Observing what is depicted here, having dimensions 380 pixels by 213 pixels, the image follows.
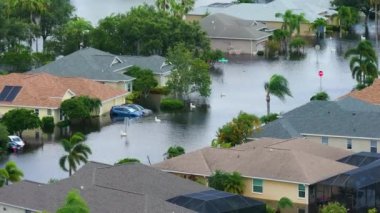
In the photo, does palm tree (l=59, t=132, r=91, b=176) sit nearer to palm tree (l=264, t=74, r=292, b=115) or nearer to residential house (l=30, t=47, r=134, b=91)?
palm tree (l=264, t=74, r=292, b=115)

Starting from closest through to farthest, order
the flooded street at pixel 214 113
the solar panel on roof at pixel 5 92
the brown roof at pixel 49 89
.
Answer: the flooded street at pixel 214 113
the brown roof at pixel 49 89
the solar panel on roof at pixel 5 92

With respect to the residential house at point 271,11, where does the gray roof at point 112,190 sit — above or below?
below

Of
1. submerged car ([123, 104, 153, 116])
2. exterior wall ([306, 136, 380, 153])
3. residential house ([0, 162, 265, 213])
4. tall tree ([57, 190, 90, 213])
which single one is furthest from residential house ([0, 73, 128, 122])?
tall tree ([57, 190, 90, 213])

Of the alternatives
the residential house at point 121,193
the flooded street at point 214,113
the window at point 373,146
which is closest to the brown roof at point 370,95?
the flooded street at point 214,113

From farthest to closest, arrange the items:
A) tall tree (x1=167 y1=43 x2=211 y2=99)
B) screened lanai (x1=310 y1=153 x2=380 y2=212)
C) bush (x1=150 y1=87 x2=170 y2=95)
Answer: bush (x1=150 y1=87 x2=170 y2=95) < tall tree (x1=167 y1=43 x2=211 y2=99) < screened lanai (x1=310 y1=153 x2=380 y2=212)

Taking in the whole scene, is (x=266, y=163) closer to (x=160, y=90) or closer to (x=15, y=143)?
(x=15, y=143)

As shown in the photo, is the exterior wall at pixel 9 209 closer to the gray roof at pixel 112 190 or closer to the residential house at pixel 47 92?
the gray roof at pixel 112 190

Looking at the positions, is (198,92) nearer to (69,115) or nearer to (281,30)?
(69,115)
